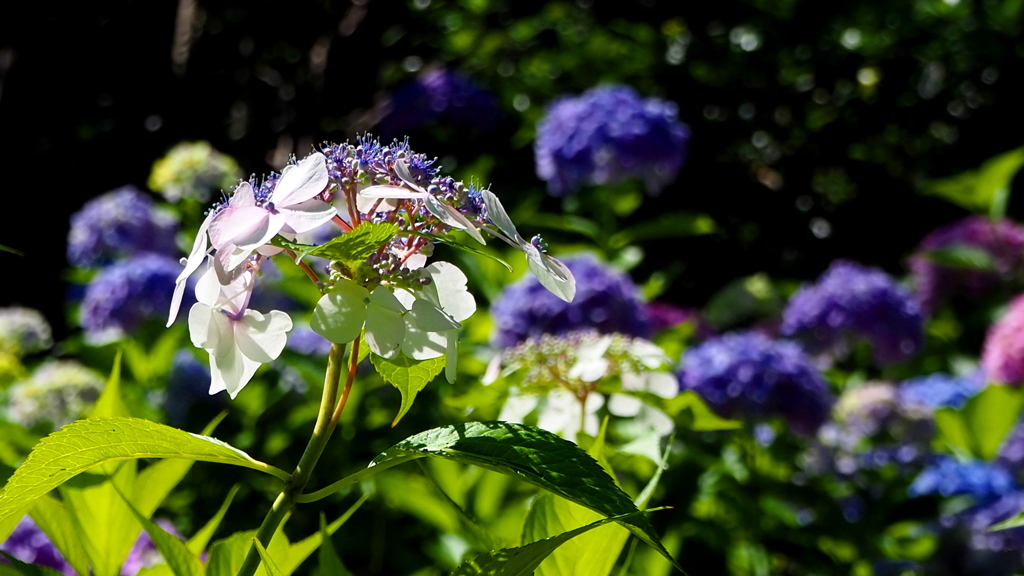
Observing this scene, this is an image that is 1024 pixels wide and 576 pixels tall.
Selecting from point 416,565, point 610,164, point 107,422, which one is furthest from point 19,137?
point 107,422

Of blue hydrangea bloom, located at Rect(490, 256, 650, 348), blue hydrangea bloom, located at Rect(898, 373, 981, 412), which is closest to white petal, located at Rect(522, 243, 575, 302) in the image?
blue hydrangea bloom, located at Rect(490, 256, 650, 348)

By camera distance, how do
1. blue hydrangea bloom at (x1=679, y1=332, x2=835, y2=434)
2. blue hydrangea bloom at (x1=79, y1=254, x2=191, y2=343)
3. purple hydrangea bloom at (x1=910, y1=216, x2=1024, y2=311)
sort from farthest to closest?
purple hydrangea bloom at (x1=910, y1=216, x2=1024, y2=311) < blue hydrangea bloom at (x1=79, y1=254, x2=191, y2=343) < blue hydrangea bloom at (x1=679, y1=332, x2=835, y2=434)

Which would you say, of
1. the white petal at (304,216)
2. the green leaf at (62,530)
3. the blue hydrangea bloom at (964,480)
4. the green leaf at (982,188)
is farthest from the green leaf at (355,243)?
the green leaf at (982,188)

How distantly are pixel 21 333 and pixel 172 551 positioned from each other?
7.35ft

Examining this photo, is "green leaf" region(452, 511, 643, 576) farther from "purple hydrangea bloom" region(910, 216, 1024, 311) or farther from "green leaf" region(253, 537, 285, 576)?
"purple hydrangea bloom" region(910, 216, 1024, 311)

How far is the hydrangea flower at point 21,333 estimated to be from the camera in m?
2.65

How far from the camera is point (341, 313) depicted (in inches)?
24.4

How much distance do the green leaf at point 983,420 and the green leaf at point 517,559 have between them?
180 centimetres

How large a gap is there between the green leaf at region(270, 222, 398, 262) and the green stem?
3.2 inches

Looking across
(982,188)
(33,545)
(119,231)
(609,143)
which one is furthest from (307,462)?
(982,188)

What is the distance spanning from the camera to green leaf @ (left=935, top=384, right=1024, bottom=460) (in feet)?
7.10

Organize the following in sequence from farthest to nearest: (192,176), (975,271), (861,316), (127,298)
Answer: (975,271)
(192,176)
(861,316)
(127,298)

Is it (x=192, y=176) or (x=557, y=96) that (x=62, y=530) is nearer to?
(x=192, y=176)

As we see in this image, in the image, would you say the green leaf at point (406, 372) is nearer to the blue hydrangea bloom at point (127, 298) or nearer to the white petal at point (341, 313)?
the white petal at point (341, 313)
